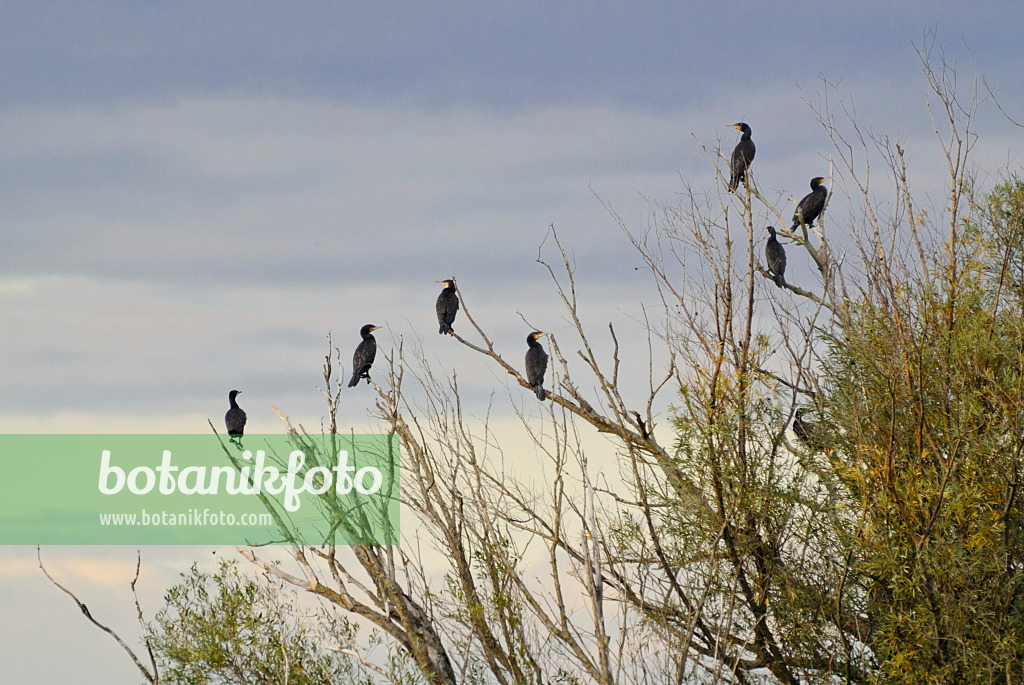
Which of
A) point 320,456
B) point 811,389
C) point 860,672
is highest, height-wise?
point 811,389

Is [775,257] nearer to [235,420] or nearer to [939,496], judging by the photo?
[939,496]

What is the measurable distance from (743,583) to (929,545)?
1797 mm

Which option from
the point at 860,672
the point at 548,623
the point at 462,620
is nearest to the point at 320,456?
the point at 462,620

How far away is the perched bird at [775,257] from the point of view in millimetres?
11695

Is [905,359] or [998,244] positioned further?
[998,244]

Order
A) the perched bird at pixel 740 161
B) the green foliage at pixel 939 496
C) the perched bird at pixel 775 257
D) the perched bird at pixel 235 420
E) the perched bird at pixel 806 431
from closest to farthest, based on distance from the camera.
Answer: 1. the green foliage at pixel 939 496
2. the perched bird at pixel 806 431
3. the perched bird at pixel 740 161
4. the perched bird at pixel 775 257
5. the perched bird at pixel 235 420

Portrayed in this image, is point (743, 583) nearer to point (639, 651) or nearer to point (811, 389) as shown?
point (639, 651)

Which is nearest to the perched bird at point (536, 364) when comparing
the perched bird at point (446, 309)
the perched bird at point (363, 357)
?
the perched bird at point (446, 309)

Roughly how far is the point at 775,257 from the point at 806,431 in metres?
2.55

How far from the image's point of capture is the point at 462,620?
349 inches

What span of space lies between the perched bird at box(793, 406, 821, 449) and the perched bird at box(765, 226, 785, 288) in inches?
73.1

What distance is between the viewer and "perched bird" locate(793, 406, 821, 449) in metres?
8.93

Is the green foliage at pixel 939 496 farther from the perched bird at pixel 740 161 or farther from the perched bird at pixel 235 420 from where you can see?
the perched bird at pixel 235 420

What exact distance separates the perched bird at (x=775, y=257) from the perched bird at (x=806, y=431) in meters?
1.86
